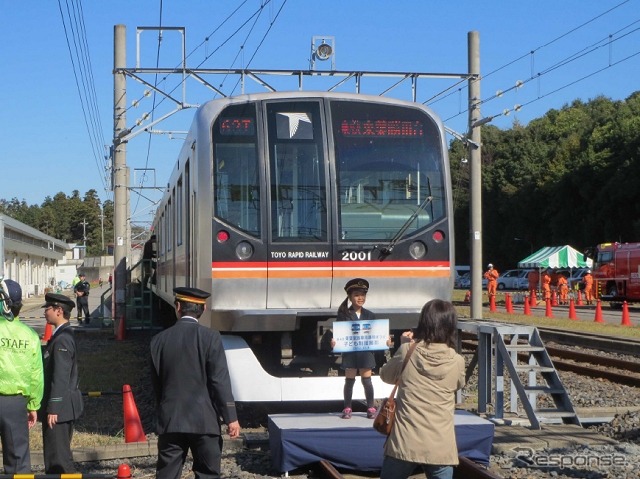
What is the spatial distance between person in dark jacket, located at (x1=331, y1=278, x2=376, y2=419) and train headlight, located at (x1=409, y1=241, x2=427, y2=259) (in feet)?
3.26

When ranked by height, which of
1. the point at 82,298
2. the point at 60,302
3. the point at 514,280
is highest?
the point at 514,280

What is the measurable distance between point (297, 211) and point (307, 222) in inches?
5.7

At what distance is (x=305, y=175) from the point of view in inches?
382

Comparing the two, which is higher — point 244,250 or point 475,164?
point 475,164

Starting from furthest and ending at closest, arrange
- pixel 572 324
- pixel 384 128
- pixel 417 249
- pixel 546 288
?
pixel 546 288 → pixel 572 324 → pixel 384 128 → pixel 417 249

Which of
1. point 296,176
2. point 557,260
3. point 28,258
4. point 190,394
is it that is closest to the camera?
point 190,394

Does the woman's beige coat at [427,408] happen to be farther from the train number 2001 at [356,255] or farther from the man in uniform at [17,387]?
the train number 2001 at [356,255]

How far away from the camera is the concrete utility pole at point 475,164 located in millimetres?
21359

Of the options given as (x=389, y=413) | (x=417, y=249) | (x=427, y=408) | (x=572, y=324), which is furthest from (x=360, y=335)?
(x=572, y=324)

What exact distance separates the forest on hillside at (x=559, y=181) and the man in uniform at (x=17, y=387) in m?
51.2

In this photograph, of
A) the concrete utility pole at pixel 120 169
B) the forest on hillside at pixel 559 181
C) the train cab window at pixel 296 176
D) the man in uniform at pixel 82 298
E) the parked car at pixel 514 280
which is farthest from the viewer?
the parked car at pixel 514 280

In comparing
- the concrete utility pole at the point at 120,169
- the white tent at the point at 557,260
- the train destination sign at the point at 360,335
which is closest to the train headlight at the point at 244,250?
the train destination sign at the point at 360,335

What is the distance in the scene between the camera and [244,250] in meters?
9.42

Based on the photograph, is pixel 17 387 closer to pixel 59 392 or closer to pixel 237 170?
pixel 59 392
